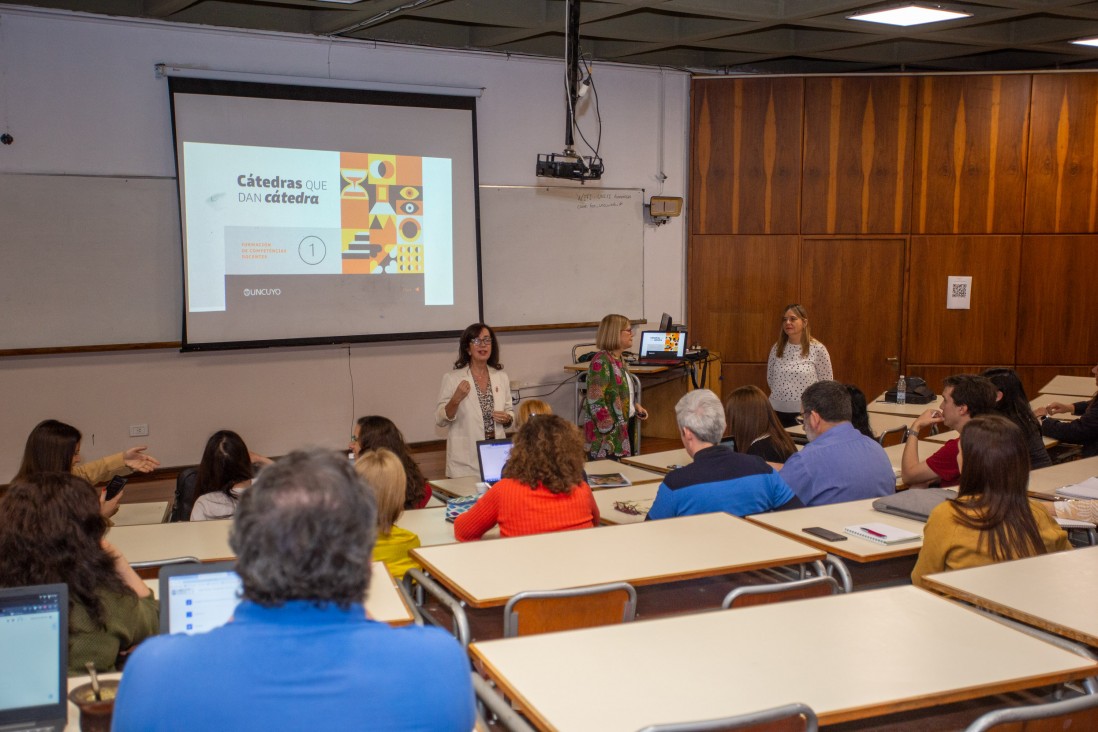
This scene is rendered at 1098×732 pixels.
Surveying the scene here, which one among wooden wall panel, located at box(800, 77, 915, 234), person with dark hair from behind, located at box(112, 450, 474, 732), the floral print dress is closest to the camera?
person with dark hair from behind, located at box(112, 450, 474, 732)

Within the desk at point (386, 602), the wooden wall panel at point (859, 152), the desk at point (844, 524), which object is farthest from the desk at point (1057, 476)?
the wooden wall panel at point (859, 152)

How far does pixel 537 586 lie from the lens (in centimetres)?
260

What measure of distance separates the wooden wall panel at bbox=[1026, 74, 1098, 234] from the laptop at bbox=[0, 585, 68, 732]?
871cm

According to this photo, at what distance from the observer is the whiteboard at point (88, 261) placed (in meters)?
6.34

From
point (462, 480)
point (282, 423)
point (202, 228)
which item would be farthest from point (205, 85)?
point (462, 480)

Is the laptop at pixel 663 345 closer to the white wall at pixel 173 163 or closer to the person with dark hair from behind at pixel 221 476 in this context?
the white wall at pixel 173 163

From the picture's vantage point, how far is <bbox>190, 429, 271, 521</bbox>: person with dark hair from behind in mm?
3713

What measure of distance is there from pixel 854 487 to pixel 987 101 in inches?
237

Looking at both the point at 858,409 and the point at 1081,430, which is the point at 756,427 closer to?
the point at 858,409

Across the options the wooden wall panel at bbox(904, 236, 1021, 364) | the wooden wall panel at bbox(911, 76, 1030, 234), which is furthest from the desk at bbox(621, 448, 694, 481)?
the wooden wall panel at bbox(911, 76, 1030, 234)

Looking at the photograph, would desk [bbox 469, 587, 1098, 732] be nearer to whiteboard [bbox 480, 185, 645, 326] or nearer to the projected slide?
the projected slide

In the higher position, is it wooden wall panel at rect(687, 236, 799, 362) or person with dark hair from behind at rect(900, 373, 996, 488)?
wooden wall panel at rect(687, 236, 799, 362)

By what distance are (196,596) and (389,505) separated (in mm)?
1017

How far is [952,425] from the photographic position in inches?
175
